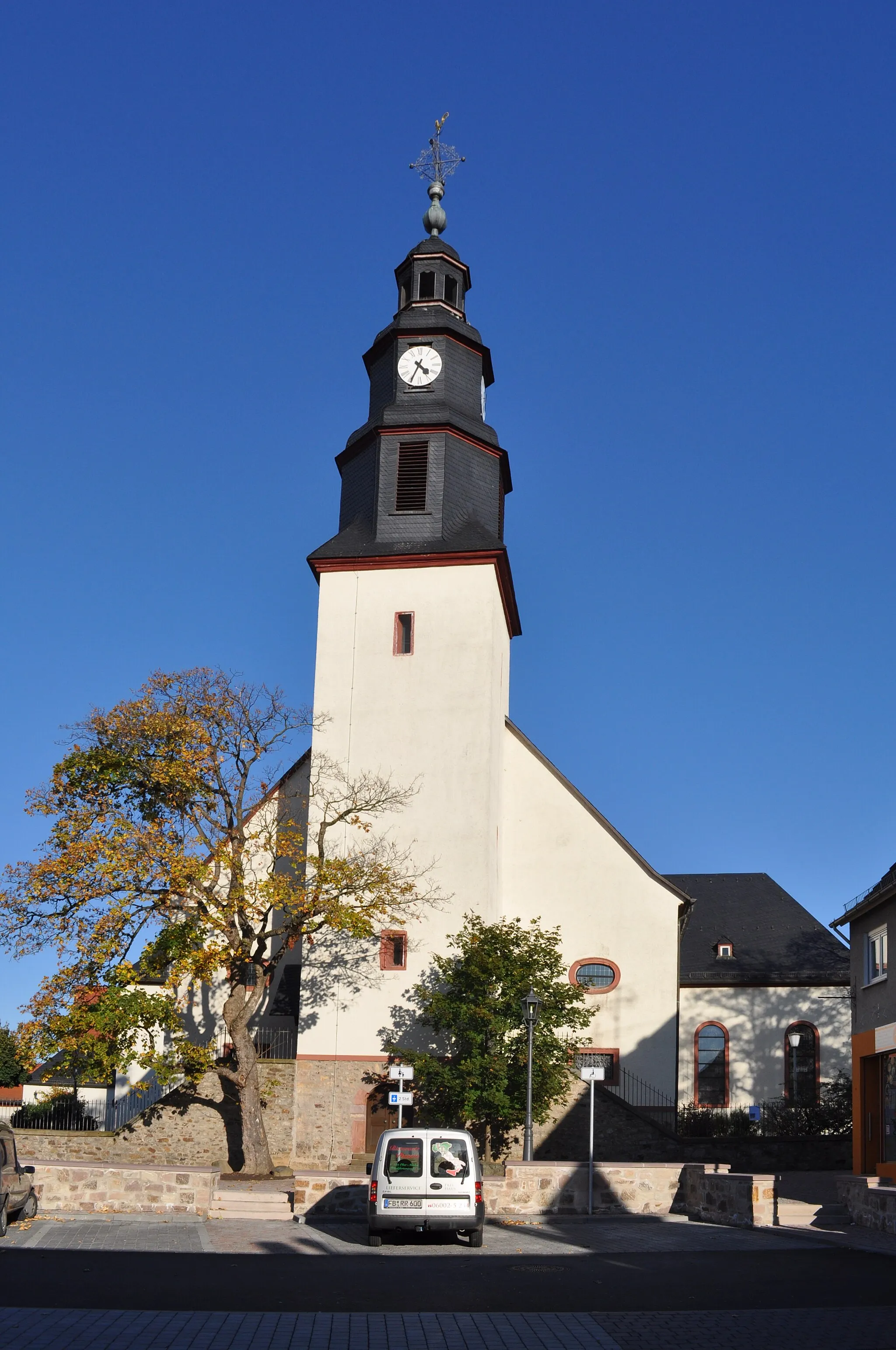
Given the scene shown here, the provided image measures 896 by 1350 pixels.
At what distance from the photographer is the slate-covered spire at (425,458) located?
1230 inches

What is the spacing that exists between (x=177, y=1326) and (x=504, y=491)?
2591 cm

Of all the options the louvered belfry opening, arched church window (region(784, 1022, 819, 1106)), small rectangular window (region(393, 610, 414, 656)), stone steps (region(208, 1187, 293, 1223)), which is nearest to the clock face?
the louvered belfry opening

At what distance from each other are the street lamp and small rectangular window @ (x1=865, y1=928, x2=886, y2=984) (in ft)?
20.2

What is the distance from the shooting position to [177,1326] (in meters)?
10.2

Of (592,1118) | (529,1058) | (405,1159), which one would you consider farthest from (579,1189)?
(405,1159)

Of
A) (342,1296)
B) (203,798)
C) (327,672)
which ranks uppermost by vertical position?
(327,672)

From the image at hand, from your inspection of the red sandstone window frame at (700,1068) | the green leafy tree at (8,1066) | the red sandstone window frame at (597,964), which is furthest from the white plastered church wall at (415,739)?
the green leafy tree at (8,1066)

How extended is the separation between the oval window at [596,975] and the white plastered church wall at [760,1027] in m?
7.28

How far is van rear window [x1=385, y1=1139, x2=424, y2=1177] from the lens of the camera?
16297 millimetres

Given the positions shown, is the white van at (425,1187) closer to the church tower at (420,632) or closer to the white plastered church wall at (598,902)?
the church tower at (420,632)

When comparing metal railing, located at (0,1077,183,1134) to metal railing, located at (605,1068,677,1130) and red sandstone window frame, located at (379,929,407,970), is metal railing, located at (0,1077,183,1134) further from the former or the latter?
metal railing, located at (605,1068,677,1130)

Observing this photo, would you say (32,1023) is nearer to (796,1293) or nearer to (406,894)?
A: (406,894)

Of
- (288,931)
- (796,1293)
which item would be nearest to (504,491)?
(288,931)

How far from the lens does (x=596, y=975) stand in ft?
102
